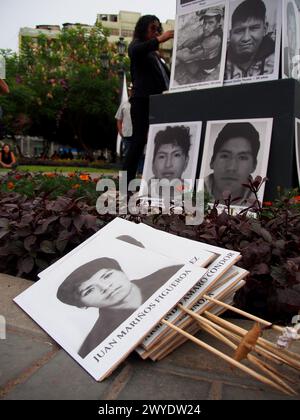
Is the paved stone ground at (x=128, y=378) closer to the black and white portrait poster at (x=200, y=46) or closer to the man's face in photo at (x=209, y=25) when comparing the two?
the black and white portrait poster at (x=200, y=46)

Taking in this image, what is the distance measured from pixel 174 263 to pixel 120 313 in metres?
0.32

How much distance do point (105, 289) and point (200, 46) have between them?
3.62 meters

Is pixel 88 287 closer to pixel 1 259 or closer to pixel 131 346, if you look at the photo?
pixel 131 346

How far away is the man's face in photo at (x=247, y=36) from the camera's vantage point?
164 inches

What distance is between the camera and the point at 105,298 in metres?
1.74

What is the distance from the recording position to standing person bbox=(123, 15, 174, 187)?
4793mm

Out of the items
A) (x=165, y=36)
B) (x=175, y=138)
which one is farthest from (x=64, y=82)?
(x=175, y=138)

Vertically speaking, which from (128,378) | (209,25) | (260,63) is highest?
(209,25)

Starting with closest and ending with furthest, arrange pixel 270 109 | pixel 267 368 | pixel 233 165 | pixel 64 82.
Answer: pixel 267 368
pixel 270 109
pixel 233 165
pixel 64 82

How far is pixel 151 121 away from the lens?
4.93 m

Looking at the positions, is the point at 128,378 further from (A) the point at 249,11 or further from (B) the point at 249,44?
(A) the point at 249,11

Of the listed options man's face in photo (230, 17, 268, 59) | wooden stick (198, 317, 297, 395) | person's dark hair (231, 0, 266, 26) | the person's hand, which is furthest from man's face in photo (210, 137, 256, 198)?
wooden stick (198, 317, 297, 395)

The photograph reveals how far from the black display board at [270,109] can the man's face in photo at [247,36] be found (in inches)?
16.4

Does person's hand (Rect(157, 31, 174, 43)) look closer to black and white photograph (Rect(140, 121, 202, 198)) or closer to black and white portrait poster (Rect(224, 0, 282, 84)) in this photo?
black and white portrait poster (Rect(224, 0, 282, 84))
